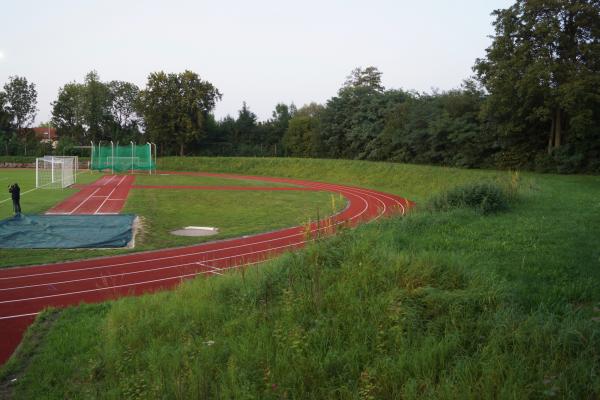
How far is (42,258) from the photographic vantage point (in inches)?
559

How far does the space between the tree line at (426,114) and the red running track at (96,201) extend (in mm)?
25097

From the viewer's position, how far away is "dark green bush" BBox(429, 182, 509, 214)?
14.0m

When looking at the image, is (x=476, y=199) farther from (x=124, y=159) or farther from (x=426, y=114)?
(x=124, y=159)

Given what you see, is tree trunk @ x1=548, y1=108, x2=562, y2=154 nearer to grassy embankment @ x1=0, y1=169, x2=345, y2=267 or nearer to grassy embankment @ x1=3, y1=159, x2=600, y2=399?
grassy embankment @ x1=0, y1=169, x2=345, y2=267

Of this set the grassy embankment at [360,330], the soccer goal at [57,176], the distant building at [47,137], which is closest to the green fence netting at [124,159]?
the soccer goal at [57,176]

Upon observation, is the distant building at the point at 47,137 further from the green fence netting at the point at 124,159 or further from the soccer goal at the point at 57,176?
the soccer goal at the point at 57,176

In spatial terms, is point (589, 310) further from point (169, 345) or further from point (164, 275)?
point (164, 275)

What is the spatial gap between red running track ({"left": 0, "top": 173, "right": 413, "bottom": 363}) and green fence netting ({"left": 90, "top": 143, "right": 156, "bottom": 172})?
40098 millimetres

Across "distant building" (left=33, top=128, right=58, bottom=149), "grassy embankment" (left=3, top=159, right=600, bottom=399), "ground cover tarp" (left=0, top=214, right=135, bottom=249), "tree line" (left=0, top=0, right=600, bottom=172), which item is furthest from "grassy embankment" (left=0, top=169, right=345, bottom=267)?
"distant building" (left=33, top=128, right=58, bottom=149)

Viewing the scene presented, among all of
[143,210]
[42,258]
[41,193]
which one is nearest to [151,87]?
[41,193]

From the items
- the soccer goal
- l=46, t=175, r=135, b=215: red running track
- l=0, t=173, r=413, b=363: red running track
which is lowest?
l=0, t=173, r=413, b=363: red running track

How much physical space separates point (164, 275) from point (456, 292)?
8547 mm

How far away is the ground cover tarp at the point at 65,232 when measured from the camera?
15914 millimetres

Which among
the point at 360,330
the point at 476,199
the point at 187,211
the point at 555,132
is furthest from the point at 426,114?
the point at 360,330
